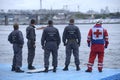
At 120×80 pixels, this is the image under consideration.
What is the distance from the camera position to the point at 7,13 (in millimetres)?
165125

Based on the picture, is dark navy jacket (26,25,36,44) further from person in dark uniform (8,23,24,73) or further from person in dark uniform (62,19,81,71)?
person in dark uniform (62,19,81,71)

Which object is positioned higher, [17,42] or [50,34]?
[50,34]

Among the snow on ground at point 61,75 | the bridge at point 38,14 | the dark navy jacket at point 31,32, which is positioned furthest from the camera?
the bridge at point 38,14

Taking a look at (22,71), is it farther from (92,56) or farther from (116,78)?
(116,78)

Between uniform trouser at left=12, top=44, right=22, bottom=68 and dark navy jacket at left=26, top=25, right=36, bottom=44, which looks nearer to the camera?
uniform trouser at left=12, top=44, right=22, bottom=68

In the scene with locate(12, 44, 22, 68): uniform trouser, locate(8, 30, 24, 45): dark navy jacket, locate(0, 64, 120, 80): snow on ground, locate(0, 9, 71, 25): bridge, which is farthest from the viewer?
locate(0, 9, 71, 25): bridge

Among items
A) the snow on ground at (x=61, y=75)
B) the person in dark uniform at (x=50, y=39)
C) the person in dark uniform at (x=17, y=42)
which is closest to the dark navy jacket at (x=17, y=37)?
the person in dark uniform at (x=17, y=42)

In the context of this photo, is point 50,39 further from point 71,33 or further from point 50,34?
point 71,33

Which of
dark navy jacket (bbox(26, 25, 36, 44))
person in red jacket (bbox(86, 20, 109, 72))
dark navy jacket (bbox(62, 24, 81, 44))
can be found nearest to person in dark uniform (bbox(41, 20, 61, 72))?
dark navy jacket (bbox(62, 24, 81, 44))

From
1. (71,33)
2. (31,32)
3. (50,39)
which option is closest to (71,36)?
(71,33)

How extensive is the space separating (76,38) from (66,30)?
477mm

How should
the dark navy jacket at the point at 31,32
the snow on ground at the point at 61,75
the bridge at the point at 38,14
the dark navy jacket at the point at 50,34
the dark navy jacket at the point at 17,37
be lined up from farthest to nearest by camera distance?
the bridge at the point at 38,14, the dark navy jacket at the point at 31,32, the dark navy jacket at the point at 17,37, the dark navy jacket at the point at 50,34, the snow on ground at the point at 61,75

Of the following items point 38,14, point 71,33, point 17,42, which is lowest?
point 38,14

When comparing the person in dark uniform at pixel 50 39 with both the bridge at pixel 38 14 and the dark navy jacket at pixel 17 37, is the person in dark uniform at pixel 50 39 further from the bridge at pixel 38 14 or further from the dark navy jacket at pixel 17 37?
the bridge at pixel 38 14
